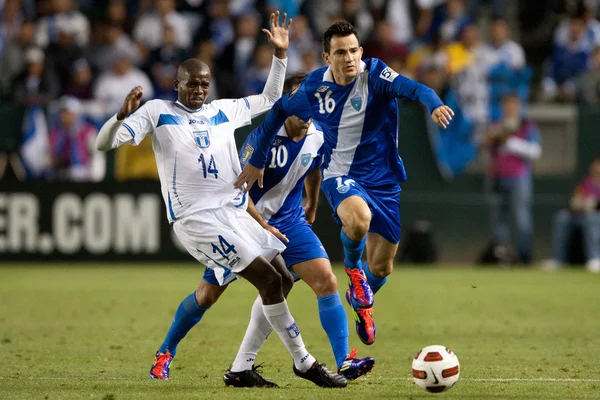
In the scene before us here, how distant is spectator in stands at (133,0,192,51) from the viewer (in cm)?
1867

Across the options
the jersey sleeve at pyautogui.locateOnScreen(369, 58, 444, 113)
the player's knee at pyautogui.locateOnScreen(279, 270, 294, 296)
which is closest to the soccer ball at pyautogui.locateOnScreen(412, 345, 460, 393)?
the player's knee at pyautogui.locateOnScreen(279, 270, 294, 296)

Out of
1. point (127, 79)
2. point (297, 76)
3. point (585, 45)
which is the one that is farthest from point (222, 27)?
point (297, 76)

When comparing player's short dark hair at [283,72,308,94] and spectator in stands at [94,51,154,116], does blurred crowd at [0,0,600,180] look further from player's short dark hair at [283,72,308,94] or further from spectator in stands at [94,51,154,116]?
player's short dark hair at [283,72,308,94]

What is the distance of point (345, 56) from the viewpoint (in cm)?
774

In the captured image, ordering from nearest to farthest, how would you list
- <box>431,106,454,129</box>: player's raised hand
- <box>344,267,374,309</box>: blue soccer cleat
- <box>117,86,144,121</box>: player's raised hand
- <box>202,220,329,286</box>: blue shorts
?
<box>117,86,144,121</box>: player's raised hand → <box>431,106,454,129</box>: player's raised hand → <box>202,220,329,286</box>: blue shorts → <box>344,267,374,309</box>: blue soccer cleat

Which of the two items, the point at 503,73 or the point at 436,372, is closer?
the point at 436,372

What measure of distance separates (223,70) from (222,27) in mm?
1219

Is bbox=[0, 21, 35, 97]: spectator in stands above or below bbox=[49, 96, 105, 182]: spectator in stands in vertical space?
above

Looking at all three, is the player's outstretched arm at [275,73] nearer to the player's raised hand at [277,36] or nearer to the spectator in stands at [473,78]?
the player's raised hand at [277,36]

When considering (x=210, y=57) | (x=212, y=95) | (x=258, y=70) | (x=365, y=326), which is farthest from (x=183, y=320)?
(x=210, y=57)

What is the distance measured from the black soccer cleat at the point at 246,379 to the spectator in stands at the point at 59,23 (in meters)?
12.4

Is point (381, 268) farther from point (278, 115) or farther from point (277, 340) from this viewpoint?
point (278, 115)

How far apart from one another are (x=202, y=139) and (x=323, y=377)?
1.76 m

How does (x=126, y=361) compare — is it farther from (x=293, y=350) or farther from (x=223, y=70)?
(x=223, y=70)
